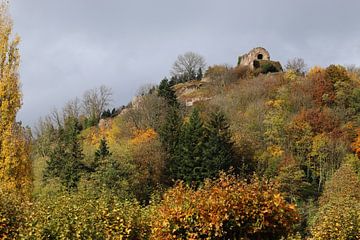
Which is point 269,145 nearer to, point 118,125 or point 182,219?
point 118,125

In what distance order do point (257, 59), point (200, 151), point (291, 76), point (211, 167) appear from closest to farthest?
point (211, 167) → point (200, 151) → point (291, 76) → point (257, 59)

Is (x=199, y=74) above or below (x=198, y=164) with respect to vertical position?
above

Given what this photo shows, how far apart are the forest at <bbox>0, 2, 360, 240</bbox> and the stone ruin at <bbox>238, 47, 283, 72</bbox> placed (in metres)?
1.99

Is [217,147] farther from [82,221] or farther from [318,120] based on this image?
[82,221]

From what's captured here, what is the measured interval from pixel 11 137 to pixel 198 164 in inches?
997

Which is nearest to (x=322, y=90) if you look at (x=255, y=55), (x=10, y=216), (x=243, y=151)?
(x=243, y=151)

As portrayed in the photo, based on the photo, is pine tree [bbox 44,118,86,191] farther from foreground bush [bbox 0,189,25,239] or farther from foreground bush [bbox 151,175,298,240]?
foreground bush [bbox 151,175,298,240]

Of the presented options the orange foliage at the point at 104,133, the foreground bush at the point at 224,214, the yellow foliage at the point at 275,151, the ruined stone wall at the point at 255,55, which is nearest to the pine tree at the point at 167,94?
the orange foliage at the point at 104,133

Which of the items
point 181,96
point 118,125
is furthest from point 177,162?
point 181,96

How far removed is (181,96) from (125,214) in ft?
230

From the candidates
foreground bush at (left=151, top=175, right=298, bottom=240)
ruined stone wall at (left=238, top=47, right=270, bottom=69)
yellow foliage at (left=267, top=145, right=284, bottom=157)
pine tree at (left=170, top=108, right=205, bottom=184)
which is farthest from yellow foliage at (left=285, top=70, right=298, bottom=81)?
foreground bush at (left=151, top=175, right=298, bottom=240)

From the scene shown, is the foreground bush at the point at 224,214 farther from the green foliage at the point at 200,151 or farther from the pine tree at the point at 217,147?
the pine tree at the point at 217,147

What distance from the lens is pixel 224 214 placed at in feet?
44.1

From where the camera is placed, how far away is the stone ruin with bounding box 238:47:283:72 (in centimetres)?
9052
